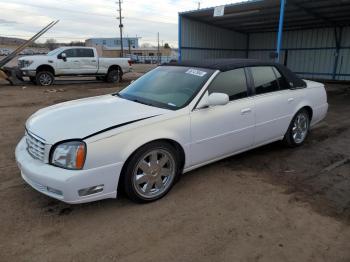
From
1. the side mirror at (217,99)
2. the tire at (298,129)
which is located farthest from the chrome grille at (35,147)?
the tire at (298,129)

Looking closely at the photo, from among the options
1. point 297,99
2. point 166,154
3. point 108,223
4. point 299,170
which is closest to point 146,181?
point 166,154

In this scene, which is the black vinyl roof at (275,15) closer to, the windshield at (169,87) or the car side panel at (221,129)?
the windshield at (169,87)

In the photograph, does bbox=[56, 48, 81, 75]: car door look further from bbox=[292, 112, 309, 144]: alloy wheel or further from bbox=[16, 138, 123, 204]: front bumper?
bbox=[16, 138, 123, 204]: front bumper

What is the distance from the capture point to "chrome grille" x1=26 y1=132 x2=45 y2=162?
3.15 m

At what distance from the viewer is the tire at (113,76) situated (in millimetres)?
16906

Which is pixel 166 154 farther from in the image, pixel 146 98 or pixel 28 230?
pixel 28 230

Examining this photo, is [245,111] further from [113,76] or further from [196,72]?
[113,76]

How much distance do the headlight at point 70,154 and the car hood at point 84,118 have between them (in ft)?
0.23

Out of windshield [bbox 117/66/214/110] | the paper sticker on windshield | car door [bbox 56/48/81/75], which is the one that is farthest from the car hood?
car door [bbox 56/48/81/75]

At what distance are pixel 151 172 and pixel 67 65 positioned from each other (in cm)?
1333

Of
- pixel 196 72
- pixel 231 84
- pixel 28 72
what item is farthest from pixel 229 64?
pixel 28 72

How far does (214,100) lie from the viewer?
12.3ft

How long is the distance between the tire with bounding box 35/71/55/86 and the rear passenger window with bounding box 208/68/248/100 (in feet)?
41.9

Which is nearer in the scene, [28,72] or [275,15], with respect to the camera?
[28,72]
